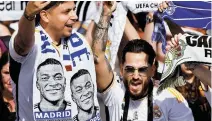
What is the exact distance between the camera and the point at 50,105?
3.71 m

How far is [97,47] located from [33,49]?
0.52 m

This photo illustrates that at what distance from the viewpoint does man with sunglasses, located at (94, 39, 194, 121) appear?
3.85 meters

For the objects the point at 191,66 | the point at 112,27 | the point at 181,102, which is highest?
the point at 112,27

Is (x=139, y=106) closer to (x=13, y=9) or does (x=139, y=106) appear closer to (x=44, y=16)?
(x=44, y=16)

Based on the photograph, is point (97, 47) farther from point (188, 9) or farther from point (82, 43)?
point (188, 9)

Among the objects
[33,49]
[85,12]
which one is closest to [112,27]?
[85,12]

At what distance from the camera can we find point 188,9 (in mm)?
4676

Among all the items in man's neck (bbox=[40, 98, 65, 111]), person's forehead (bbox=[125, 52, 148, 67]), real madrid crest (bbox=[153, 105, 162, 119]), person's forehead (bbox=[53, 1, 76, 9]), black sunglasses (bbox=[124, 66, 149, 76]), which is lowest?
real madrid crest (bbox=[153, 105, 162, 119])

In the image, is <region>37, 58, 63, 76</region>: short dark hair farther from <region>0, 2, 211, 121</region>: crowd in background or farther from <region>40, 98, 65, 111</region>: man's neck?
<region>0, 2, 211, 121</region>: crowd in background

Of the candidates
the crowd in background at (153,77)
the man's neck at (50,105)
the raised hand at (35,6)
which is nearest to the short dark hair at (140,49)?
the crowd in background at (153,77)

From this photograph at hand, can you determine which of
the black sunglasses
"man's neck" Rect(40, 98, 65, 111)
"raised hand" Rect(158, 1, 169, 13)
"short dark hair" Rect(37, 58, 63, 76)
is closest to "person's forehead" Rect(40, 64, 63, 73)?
"short dark hair" Rect(37, 58, 63, 76)

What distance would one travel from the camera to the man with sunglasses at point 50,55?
357 centimetres

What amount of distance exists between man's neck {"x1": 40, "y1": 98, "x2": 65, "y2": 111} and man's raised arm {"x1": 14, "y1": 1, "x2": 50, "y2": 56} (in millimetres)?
369

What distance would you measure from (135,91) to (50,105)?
1.82 feet
